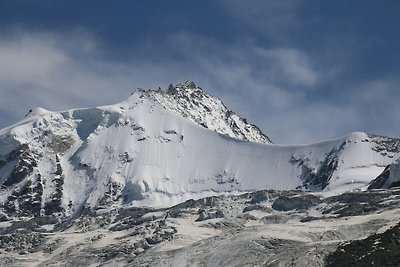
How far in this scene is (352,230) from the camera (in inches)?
7746

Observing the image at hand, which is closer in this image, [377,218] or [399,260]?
[399,260]

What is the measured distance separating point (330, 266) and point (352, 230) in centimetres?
3154

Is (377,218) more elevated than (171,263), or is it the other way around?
(377,218)

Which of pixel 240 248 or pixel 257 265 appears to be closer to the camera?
pixel 257 265

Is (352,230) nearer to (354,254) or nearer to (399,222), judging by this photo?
(399,222)

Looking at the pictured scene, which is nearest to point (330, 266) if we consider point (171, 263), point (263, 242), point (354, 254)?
point (354, 254)

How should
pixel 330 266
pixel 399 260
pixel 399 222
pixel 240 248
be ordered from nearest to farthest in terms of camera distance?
pixel 399 260, pixel 330 266, pixel 399 222, pixel 240 248

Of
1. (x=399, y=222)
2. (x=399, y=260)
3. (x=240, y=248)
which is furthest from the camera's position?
(x=240, y=248)

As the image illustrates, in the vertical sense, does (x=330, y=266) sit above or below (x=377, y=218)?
below

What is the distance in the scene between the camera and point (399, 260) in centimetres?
15525

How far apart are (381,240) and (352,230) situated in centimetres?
2866

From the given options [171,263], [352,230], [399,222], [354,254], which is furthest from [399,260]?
[171,263]

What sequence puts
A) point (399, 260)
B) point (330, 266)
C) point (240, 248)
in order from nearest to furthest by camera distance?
point (399, 260) < point (330, 266) < point (240, 248)

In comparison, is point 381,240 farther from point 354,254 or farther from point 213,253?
point 213,253
